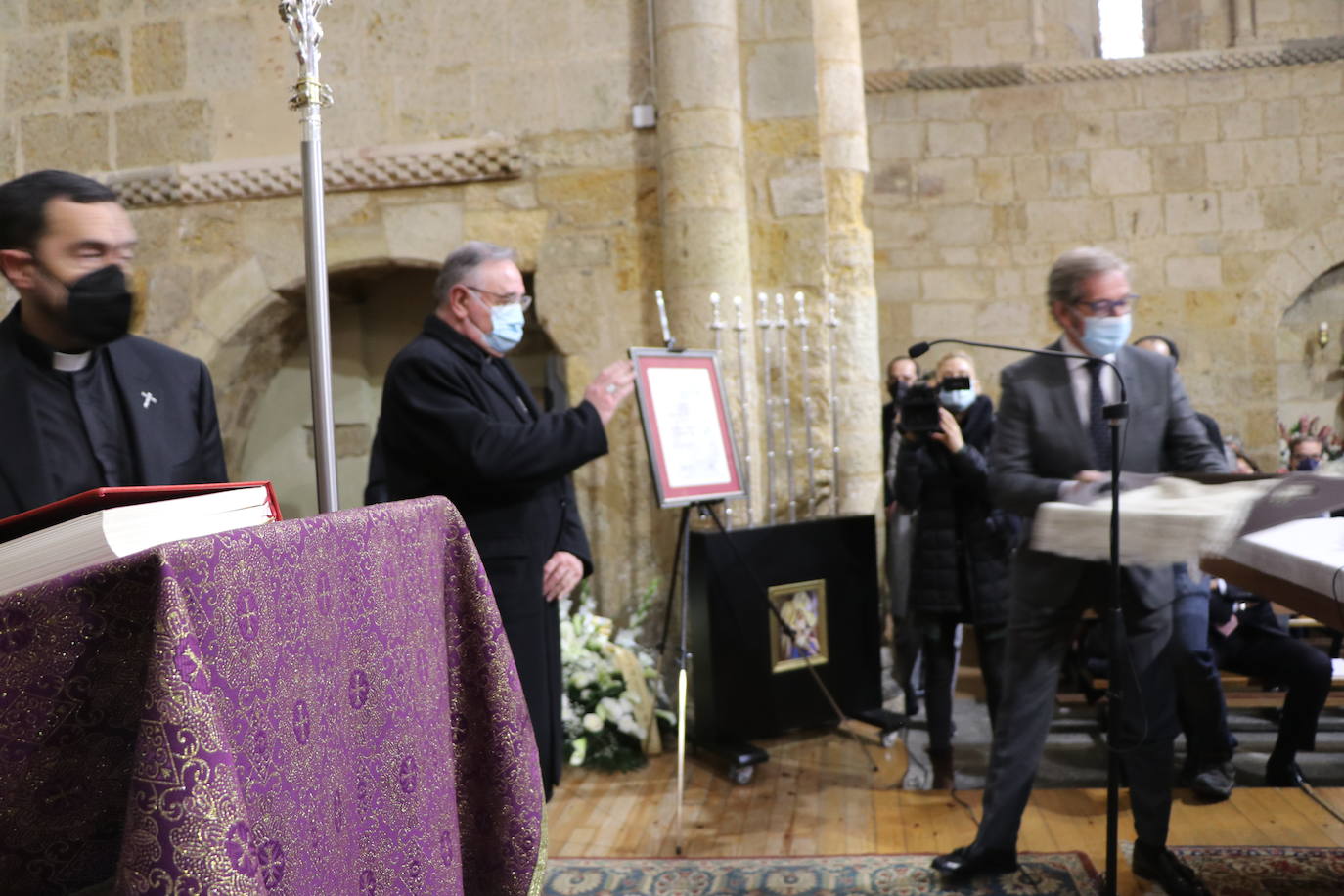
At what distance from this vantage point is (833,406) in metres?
4.17

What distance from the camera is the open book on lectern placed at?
199 centimetres

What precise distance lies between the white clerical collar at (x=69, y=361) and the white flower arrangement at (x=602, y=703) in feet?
8.02

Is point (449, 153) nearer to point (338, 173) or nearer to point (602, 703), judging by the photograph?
point (338, 173)

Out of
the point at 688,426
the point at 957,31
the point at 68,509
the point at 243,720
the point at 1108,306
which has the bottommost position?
the point at 243,720

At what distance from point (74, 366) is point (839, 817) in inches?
102

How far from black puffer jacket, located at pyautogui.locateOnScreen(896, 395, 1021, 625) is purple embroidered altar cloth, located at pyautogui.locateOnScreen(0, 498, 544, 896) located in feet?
8.83

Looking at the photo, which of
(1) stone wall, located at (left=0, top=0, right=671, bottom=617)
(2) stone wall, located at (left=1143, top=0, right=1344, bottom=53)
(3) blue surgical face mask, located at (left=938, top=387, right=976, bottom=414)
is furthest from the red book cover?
Answer: (2) stone wall, located at (left=1143, top=0, right=1344, bottom=53)

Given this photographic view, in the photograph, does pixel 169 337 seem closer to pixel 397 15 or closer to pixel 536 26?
pixel 397 15

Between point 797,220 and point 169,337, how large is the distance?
283 cm

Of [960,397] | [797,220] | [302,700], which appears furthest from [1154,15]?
[302,700]

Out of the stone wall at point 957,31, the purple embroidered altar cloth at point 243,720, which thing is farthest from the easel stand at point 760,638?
the stone wall at point 957,31

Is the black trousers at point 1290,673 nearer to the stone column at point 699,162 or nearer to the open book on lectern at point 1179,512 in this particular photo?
the open book on lectern at point 1179,512

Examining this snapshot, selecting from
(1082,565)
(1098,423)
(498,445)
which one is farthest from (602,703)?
(1098,423)

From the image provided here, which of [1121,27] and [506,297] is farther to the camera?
[1121,27]
